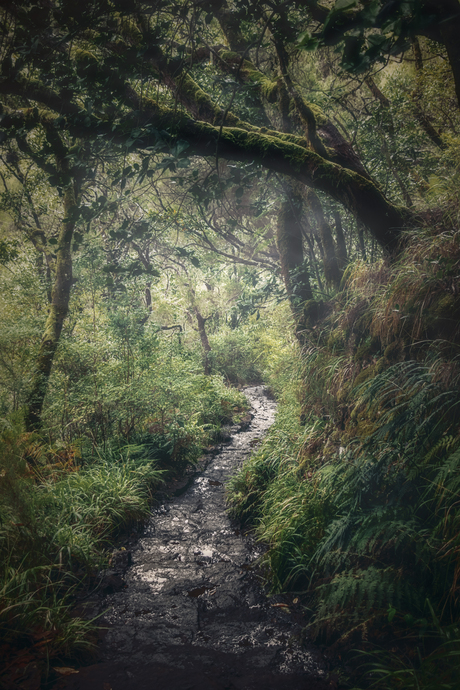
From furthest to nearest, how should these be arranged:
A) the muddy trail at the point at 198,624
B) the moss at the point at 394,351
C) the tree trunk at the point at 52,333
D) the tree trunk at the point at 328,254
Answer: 1. the tree trunk at the point at 328,254
2. the tree trunk at the point at 52,333
3. the moss at the point at 394,351
4. the muddy trail at the point at 198,624

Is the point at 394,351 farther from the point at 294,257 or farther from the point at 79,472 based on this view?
the point at 79,472

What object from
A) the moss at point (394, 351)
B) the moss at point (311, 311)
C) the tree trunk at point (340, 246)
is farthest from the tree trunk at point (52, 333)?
the moss at point (394, 351)

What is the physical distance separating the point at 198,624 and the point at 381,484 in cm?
214

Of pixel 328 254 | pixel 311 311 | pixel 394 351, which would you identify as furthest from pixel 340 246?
pixel 394 351

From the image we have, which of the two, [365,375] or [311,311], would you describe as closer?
[365,375]

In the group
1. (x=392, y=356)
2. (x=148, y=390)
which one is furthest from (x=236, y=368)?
(x=392, y=356)

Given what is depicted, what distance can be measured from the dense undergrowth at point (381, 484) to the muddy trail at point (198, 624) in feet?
0.90

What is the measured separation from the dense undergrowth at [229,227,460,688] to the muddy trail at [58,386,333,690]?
28cm

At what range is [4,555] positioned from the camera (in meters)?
3.21

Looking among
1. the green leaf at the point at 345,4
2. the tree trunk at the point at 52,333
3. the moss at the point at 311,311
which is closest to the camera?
the green leaf at the point at 345,4

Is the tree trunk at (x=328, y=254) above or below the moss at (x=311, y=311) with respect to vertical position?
above

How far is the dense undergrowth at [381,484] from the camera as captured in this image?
2328 millimetres

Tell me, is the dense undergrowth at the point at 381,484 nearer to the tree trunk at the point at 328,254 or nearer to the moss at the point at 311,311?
the moss at the point at 311,311

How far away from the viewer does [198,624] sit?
3.13 m
